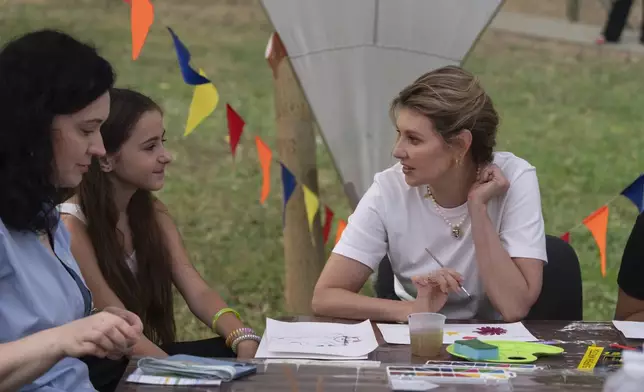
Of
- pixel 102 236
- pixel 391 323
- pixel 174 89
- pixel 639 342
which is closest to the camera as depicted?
pixel 639 342

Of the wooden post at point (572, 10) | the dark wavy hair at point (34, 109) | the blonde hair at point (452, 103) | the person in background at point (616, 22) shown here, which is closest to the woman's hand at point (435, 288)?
the blonde hair at point (452, 103)

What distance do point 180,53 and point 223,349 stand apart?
1120mm

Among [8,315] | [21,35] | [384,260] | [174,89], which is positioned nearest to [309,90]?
[384,260]

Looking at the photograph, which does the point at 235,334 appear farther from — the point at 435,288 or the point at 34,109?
the point at 34,109

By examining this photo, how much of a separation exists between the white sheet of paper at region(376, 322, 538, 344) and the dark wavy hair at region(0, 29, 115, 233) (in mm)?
859

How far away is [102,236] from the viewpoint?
2.67 m

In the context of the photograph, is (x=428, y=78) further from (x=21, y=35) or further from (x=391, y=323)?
(x=21, y=35)

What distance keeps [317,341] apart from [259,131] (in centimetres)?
559

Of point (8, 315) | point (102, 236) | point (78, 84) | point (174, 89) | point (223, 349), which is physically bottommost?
point (174, 89)

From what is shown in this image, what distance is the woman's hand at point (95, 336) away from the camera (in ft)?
5.60

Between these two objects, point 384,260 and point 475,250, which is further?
point 384,260

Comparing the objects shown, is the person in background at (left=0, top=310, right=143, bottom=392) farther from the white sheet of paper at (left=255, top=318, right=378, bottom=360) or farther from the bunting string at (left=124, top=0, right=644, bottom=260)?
the bunting string at (left=124, top=0, right=644, bottom=260)

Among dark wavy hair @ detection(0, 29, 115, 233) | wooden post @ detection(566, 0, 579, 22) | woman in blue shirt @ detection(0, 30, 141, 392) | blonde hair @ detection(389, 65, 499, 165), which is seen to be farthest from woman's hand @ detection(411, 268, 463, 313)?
wooden post @ detection(566, 0, 579, 22)

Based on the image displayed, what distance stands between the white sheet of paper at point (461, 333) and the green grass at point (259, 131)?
8.74 feet
